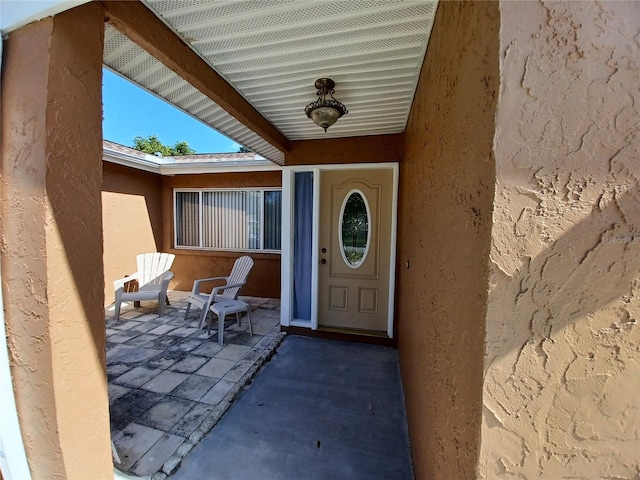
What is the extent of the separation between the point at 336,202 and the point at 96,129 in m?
2.81

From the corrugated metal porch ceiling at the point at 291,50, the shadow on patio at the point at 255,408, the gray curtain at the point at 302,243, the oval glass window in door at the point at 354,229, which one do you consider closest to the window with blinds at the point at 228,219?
the gray curtain at the point at 302,243

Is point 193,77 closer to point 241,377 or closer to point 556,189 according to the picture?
point 556,189

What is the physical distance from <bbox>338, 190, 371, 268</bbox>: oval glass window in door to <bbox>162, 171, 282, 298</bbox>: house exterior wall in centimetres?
221

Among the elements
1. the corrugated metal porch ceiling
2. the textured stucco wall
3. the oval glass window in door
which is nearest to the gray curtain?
the oval glass window in door

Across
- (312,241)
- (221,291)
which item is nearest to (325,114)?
(312,241)

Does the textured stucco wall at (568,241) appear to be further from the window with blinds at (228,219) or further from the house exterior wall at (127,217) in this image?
the house exterior wall at (127,217)

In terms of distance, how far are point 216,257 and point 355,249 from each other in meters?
3.59

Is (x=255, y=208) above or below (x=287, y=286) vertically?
above

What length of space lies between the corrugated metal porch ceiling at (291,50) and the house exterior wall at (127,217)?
3.84 meters

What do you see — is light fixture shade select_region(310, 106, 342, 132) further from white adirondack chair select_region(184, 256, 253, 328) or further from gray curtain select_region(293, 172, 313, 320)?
white adirondack chair select_region(184, 256, 253, 328)

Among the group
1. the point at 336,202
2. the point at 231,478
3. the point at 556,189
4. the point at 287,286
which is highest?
the point at 336,202

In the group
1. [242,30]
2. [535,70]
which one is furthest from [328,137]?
[535,70]

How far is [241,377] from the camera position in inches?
106

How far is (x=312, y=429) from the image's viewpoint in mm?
2072
